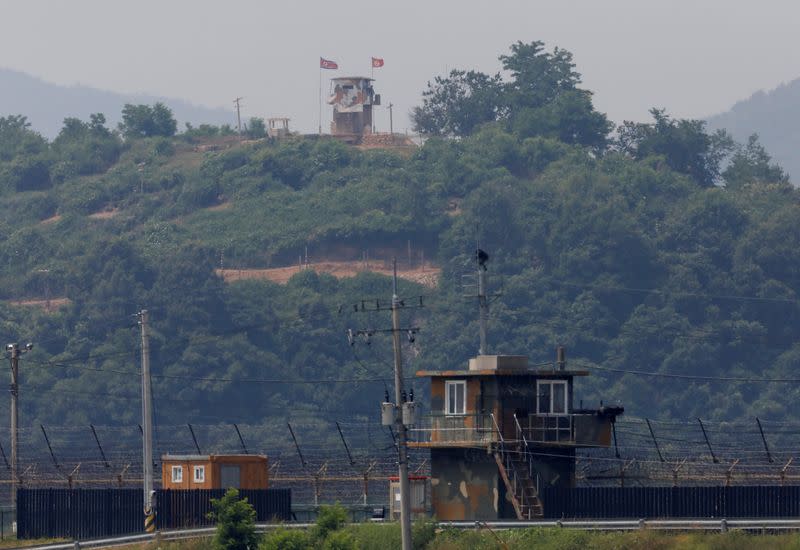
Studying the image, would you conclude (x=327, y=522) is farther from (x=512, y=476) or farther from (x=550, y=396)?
(x=550, y=396)

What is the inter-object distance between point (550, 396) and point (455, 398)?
3.32 metres

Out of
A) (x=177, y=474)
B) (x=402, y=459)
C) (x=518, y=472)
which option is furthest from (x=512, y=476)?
(x=402, y=459)

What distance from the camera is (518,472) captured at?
72.4 metres

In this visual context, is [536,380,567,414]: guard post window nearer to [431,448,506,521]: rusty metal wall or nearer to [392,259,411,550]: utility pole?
A: [431,448,506,521]: rusty metal wall

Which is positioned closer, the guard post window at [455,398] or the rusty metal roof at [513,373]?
the rusty metal roof at [513,373]

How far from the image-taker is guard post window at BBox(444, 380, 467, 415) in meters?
74.6

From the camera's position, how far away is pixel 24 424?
19062 cm

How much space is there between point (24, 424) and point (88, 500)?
11927 cm

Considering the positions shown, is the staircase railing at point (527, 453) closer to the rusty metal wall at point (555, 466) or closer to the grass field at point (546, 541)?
the rusty metal wall at point (555, 466)

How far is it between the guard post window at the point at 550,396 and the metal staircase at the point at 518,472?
1385mm

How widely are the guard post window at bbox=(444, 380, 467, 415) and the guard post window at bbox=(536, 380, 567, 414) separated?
2672 mm

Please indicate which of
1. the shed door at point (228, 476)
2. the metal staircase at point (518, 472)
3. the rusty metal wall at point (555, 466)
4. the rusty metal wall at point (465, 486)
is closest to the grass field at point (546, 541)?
the metal staircase at point (518, 472)

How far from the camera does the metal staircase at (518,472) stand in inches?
2805

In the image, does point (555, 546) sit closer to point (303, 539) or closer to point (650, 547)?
point (650, 547)
